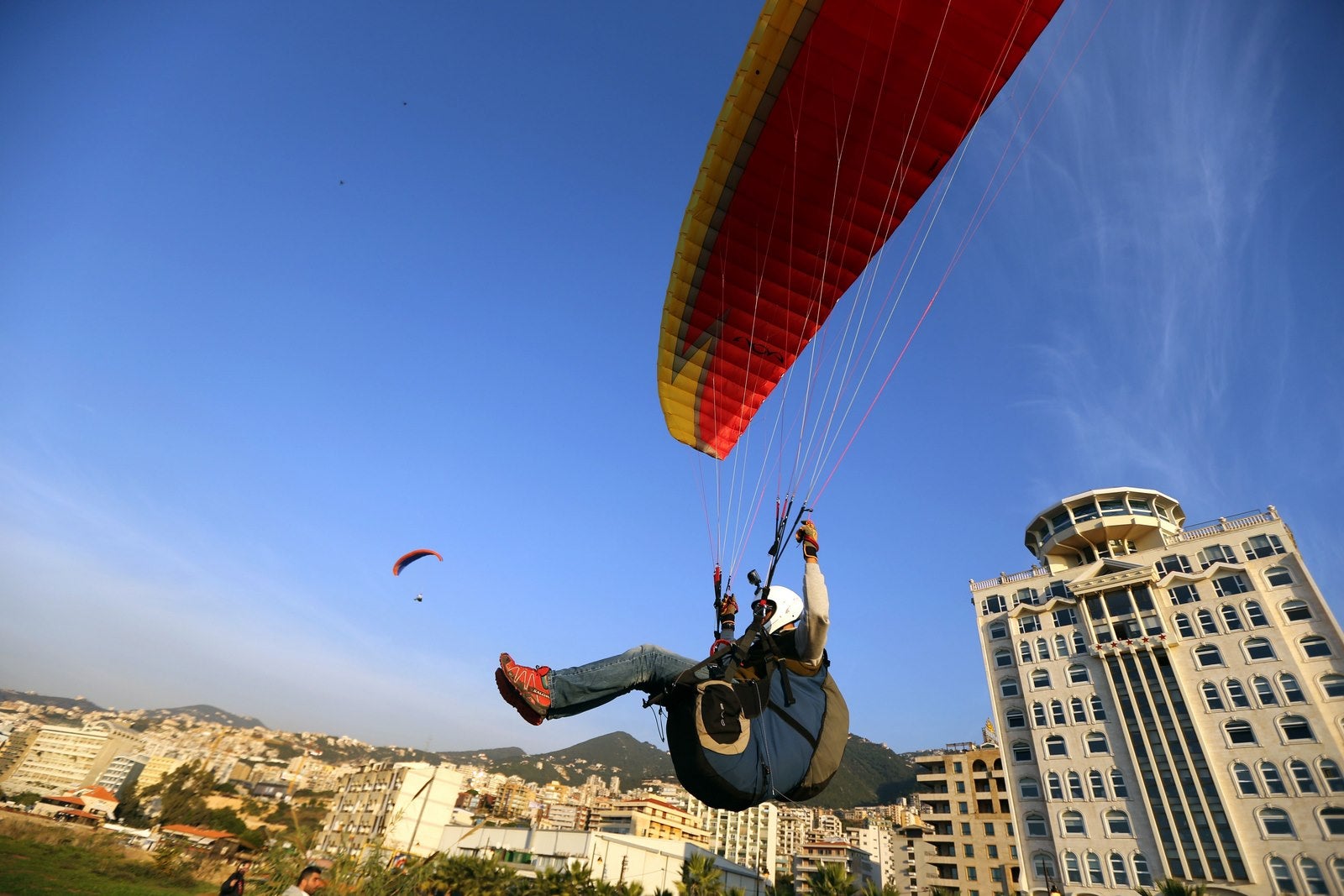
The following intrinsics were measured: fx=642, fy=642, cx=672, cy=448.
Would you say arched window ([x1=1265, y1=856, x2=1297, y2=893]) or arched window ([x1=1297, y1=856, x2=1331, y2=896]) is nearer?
arched window ([x1=1297, y1=856, x2=1331, y2=896])

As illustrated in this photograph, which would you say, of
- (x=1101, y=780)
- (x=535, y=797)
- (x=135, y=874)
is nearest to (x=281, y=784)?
(x=535, y=797)

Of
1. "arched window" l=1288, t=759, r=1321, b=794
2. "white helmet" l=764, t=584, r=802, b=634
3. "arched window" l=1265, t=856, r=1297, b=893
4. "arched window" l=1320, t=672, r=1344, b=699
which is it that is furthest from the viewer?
"arched window" l=1320, t=672, r=1344, b=699

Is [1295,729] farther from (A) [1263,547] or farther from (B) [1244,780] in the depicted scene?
(A) [1263,547]

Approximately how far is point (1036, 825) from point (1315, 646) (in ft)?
43.7

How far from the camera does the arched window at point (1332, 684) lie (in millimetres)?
24062

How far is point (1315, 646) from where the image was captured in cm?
2509

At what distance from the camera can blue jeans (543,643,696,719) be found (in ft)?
16.6

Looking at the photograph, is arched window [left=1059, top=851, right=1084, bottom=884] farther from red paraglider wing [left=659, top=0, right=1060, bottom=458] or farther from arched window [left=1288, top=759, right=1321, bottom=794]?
red paraglider wing [left=659, top=0, right=1060, bottom=458]

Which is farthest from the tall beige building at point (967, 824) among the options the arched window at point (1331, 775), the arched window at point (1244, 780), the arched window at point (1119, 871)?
the arched window at point (1331, 775)

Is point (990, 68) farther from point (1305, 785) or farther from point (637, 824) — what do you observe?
point (637, 824)

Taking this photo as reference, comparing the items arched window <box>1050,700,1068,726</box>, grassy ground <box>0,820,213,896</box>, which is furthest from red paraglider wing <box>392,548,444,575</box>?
arched window <box>1050,700,1068,726</box>

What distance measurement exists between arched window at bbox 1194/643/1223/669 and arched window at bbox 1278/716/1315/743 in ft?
8.91

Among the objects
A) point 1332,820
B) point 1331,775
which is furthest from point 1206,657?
point 1332,820

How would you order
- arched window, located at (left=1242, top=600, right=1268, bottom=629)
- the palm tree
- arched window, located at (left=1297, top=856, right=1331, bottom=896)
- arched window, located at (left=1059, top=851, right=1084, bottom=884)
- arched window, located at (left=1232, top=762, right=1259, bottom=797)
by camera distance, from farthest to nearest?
arched window, located at (left=1059, top=851, right=1084, bottom=884)
arched window, located at (left=1242, top=600, right=1268, bottom=629)
arched window, located at (left=1232, top=762, right=1259, bottom=797)
arched window, located at (left=1297, top=856, right=1331, bottom=896)
the palm tree
